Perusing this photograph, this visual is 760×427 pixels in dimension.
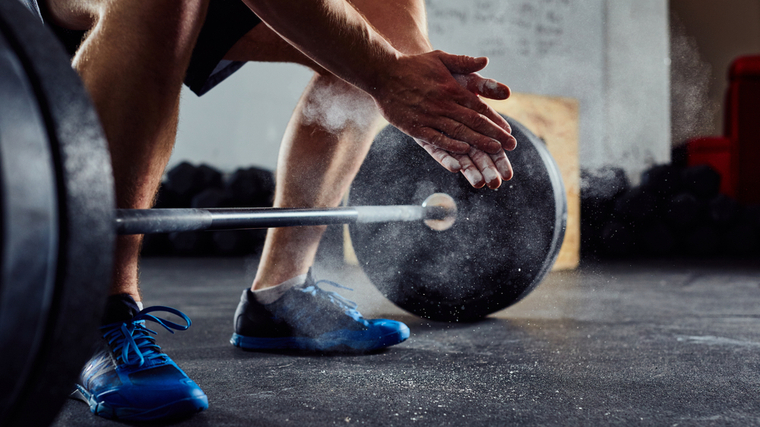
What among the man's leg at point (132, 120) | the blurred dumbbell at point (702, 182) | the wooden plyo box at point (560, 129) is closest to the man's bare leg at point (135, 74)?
the man's leg at point (132, 120)

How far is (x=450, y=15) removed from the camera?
11.1ft

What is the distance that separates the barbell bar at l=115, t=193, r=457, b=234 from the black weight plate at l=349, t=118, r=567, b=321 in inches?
0.9

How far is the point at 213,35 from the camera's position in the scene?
92 cm

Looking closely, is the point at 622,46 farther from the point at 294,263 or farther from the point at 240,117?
the point at 294,263

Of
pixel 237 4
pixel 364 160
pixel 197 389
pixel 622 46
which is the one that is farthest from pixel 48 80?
pixel 622 46

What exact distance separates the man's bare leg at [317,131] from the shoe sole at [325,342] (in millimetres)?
96

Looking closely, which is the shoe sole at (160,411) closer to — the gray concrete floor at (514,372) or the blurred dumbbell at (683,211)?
the gray concrete floor at (514,372)

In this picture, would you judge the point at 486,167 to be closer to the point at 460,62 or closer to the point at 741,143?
the point at 460,62

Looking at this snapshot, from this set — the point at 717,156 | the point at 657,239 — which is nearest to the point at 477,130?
the point at 657,239

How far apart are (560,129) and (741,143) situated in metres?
1.81

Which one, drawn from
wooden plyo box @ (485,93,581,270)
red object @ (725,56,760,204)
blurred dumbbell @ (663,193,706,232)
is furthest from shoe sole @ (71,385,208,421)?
red object @ (725,56,760,204)

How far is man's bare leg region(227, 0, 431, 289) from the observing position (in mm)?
995

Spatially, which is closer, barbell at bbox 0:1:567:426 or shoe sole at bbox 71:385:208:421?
barbell at bbox 0:1:567:426

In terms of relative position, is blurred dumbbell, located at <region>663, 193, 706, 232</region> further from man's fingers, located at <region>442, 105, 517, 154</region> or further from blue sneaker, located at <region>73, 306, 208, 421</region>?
blue sneaker, located at <region>73, 306, 208, 421</region>
